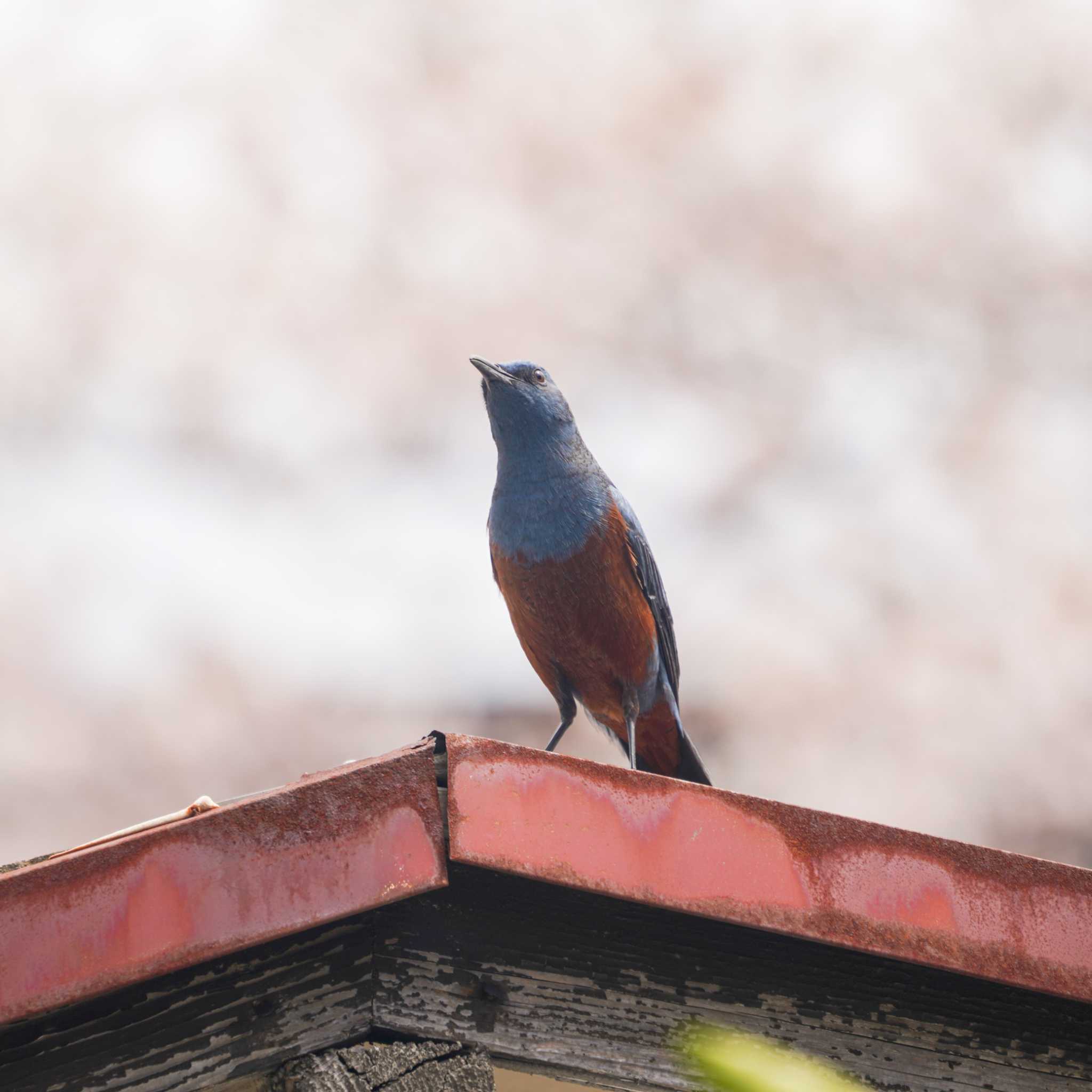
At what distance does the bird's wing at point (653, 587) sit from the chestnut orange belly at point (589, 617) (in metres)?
0.04

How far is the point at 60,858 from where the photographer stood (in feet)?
5.09

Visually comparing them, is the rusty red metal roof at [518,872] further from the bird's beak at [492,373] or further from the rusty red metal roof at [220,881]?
the bird's beak at [492,373]

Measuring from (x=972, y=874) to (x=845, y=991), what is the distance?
0.99 ft

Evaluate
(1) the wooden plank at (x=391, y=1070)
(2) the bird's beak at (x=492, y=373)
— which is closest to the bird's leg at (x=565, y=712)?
(2) the bird's beak at (x=492, y=373)

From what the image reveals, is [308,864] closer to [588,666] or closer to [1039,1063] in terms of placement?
[1039,1063]

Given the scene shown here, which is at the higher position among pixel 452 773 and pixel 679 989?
pixel 452 773

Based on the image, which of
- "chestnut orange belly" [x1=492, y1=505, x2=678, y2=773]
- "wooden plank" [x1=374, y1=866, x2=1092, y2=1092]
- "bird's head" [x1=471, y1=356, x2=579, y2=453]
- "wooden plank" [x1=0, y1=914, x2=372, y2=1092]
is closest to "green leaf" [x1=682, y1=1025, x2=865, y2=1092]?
"wooden plank" [x1=374, y1=866, x2=1092, y2=1092]

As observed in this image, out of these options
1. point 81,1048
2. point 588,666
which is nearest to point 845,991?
point 81,1048

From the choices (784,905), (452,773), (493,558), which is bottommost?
(784,905)

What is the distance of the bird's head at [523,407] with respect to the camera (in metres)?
3.65

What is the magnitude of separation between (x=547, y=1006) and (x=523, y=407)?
2.14 metres

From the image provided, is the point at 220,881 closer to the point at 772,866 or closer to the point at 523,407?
the point at 772,866

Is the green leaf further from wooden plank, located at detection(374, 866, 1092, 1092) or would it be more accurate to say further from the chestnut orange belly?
the chestnut orange belly

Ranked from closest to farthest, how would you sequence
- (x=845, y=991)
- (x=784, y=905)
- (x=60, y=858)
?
1. (x=60, y=858)
2. (x=784, y=905)
3. (x=845, y=991)
